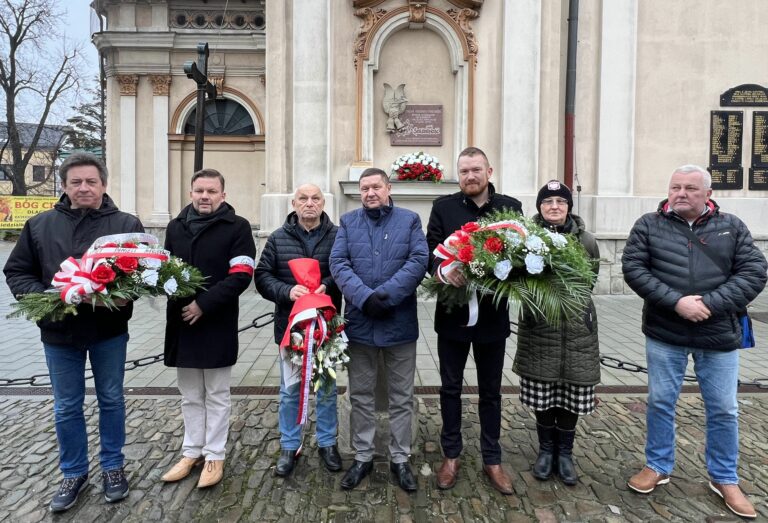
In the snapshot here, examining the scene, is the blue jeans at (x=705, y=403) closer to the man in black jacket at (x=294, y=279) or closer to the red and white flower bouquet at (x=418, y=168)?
the man in black jacket at (x=294, y=279)

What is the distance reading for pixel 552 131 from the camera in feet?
32.4

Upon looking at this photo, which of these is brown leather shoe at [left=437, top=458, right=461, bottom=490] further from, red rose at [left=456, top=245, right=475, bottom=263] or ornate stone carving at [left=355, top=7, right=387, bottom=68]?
ornate stone carving at [left=355, top=7, right=387, bottom=68]

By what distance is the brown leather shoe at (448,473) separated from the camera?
10.7ft

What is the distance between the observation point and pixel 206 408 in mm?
3463

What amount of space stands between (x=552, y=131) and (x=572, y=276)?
308 inches

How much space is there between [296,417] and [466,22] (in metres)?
8.78

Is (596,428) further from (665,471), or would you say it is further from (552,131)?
(552,131)

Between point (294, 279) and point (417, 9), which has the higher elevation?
point (417, 9)

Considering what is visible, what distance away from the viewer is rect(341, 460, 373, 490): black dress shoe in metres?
3.26

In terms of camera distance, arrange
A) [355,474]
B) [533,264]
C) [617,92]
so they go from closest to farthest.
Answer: [533,264] → [355,474] → [617,92]

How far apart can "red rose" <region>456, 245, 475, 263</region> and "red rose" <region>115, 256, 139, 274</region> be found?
188 centimetres

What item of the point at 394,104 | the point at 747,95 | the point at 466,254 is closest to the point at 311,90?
the point at 394,104

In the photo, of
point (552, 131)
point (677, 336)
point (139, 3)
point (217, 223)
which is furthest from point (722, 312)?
point (139, 3)

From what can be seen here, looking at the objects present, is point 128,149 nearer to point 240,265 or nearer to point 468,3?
point 468,3
